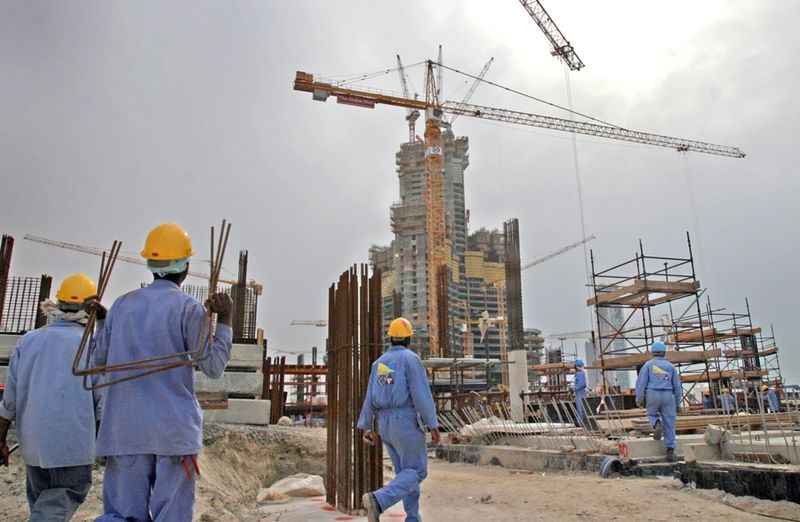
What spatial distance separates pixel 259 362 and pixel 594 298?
13602 mm

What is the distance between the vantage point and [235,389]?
9461 mm

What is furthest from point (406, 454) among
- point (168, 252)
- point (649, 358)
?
point (649, 358)

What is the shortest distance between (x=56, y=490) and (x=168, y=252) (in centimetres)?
155

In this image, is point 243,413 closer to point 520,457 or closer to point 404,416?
point 520,457

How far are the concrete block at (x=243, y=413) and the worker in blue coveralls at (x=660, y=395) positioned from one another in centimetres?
590

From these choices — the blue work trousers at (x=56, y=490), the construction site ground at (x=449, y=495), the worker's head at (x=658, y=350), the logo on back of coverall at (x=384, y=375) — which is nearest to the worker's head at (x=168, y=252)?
the blue work trousers at (x=56, y=490)

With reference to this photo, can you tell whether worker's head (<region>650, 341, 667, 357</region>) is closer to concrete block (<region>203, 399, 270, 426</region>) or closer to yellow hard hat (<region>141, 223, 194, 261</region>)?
concrete block (<region>203, 399, 270, 426</region>)

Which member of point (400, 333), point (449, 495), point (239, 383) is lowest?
point (449, 495)

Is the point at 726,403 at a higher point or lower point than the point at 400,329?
lower

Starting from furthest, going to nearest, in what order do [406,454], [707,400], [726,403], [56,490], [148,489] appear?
1. [707,400]
2. [726,403]
3. [406,454]
4. [56,490]
5. [148,489]

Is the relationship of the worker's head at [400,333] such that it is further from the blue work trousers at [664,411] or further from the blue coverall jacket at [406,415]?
the blue work trousers at [664,411]

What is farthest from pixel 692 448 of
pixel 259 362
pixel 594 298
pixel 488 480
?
pixel 594 298

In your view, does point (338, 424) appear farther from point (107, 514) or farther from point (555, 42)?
point (555, 42)

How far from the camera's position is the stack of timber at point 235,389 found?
9234 mm
